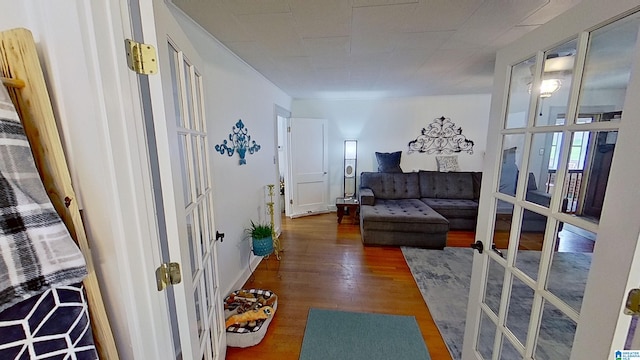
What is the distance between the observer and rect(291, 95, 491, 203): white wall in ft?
15.5

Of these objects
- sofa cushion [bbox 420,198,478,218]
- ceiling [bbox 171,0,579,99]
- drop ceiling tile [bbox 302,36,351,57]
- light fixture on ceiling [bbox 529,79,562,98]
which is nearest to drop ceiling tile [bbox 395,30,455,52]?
ceiling [bbox 171,0,579,99]

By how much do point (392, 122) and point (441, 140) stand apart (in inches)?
40.5

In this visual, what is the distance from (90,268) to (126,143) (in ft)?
1.03

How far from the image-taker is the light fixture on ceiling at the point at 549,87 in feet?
3.09

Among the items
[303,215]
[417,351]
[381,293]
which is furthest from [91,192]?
[303,215]

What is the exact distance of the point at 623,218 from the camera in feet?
2.13

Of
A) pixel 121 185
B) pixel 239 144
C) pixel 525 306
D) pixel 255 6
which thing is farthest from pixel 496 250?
pixel 239 144

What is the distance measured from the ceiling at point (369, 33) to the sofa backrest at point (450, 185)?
6.00ft

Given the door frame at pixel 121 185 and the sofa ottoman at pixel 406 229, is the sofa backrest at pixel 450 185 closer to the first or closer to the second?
the sofa ottoman at pixel 406 229

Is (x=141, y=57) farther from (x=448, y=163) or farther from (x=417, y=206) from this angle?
(x=448, y=163)

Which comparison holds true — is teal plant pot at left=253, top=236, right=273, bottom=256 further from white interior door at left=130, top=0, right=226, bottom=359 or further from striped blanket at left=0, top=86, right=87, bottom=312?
striped blanket at left=0, top=86, right=87, bottom=312

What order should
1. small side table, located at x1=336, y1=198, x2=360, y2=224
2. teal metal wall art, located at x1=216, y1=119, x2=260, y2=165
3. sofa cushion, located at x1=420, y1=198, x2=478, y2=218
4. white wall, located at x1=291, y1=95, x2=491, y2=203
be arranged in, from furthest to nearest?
white wall, located at x1=291, y1=95, x2=491, y2=203 < small side table, located at x1=336, y1=198, x2=360, y2=224 < sofa cushion, located at x1=420, y1=198, x2=478, y2=218 < teal metal wall art, located at x1=216, y1=119, x2=260, y2=165

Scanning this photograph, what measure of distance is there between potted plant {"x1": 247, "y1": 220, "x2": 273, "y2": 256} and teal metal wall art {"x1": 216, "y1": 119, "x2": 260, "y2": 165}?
77cm

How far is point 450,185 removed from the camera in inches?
175
